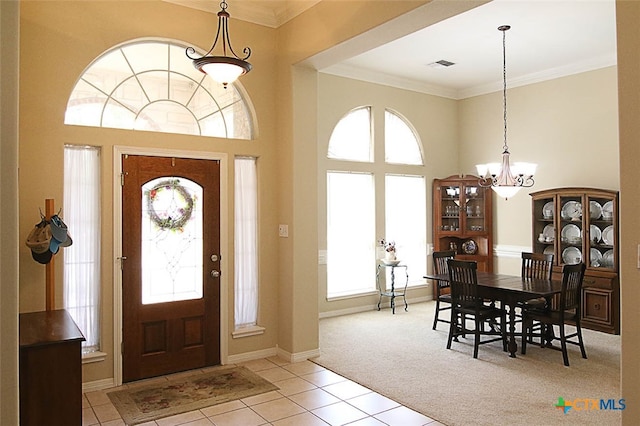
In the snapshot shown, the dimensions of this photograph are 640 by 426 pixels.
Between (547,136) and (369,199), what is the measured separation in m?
2.69

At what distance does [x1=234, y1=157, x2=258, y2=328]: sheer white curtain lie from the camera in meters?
4.84

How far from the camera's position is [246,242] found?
490 centimetres

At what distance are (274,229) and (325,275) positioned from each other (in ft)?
6.37

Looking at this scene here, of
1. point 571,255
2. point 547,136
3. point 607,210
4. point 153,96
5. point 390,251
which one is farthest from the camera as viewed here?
point 390,251

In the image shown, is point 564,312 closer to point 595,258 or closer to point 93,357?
point 595,258

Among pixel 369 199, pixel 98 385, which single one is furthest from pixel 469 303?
pixel 98 385

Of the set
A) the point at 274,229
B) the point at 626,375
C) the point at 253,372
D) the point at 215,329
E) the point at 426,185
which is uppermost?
the point at 426,185

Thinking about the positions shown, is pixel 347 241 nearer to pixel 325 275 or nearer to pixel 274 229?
pixel 325 275

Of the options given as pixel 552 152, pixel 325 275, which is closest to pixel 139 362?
pixel 325 275

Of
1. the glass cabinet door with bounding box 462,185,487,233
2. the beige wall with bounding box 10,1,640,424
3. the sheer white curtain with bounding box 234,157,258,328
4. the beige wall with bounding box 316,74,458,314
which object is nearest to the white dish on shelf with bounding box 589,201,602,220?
the glass cabinet door with bounding box 462,185,487,233

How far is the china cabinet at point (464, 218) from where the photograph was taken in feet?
25.1

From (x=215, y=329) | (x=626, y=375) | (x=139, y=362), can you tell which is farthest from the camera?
(x=215, y=329)

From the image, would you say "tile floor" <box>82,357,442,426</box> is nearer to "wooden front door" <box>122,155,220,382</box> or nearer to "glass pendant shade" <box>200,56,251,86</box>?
"wooden front door" <box>122,155,220,382</box>

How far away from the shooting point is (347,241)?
279 inches
